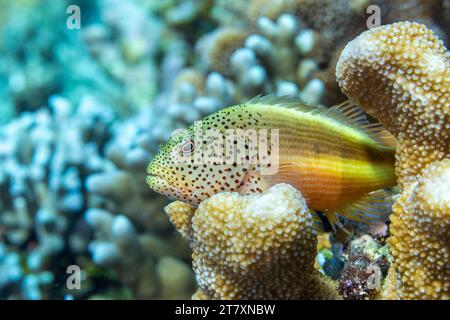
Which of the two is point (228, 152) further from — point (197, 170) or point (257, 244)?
point (257, 244)

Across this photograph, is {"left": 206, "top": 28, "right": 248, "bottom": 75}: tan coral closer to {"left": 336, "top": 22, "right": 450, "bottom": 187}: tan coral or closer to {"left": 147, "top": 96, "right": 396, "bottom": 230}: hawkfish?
{"left": 147, "top": 96, "right": 396, "bottom": 230}: hawkfish

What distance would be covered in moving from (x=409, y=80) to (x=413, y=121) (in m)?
0.20

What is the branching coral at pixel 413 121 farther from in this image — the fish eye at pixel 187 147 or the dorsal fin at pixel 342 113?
the fish eye at pixel 187 147

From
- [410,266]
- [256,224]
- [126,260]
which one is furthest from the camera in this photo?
[126,260]

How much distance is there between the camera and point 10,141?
488cm

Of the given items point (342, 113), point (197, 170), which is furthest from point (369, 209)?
point (197, 170)

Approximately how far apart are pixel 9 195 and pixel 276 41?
134 inches

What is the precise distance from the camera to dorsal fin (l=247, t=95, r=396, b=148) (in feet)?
8.44

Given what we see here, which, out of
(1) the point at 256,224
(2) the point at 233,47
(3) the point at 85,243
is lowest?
(3) the point at 85,243

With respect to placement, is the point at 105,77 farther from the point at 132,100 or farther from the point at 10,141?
the point at 10,141

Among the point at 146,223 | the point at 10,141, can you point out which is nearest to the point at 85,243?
the point at 146,223

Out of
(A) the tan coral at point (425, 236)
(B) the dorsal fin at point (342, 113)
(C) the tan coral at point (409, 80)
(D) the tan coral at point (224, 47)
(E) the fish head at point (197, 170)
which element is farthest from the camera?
(D) the tan coral at point (224, 47)

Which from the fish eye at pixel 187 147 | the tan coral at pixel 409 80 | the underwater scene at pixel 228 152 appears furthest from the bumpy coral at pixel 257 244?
the tan coral at pixel 409 80

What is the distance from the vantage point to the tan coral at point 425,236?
63.9 inches
